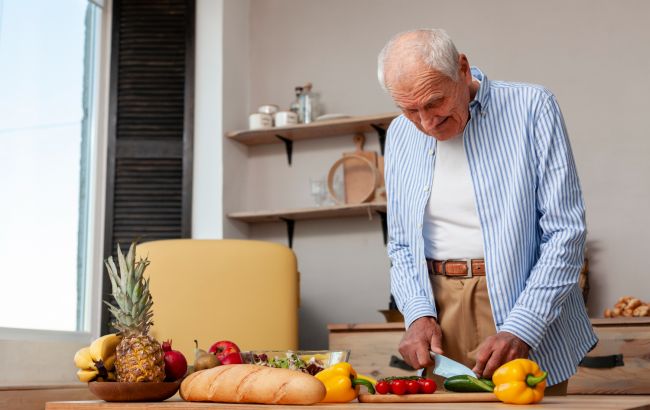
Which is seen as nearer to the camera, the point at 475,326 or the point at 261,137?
the point at 475,326

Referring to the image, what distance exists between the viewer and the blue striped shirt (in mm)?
1719

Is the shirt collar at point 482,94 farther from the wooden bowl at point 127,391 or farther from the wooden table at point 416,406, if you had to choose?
the wooden bowl at point 127,391

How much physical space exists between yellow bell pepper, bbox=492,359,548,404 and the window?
8.71ft

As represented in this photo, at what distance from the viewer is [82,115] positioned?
412cm

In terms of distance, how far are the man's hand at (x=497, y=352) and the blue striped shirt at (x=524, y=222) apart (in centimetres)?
3

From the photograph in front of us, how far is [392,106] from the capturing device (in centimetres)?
418

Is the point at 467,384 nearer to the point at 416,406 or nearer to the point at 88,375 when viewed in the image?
the point at 416,406

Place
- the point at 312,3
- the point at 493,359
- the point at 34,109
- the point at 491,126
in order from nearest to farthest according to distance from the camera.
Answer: the point at 493,359, the point at 491,126, the point at 34,109, the point at 312,3

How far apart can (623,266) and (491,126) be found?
2047 mm

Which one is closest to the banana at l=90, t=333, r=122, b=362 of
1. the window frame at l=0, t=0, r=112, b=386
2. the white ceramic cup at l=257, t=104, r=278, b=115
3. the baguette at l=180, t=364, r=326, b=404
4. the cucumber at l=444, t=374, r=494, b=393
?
the baguette at l=180, t=364, r=326, b=404

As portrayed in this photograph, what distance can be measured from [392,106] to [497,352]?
270cm

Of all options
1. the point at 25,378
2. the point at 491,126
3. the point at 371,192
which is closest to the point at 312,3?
the point at 371,192

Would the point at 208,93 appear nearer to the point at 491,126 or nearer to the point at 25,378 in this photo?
the point at 25,378

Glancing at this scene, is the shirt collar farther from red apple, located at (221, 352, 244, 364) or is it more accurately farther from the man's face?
red apple, located at (221, 352, 244, 364)
